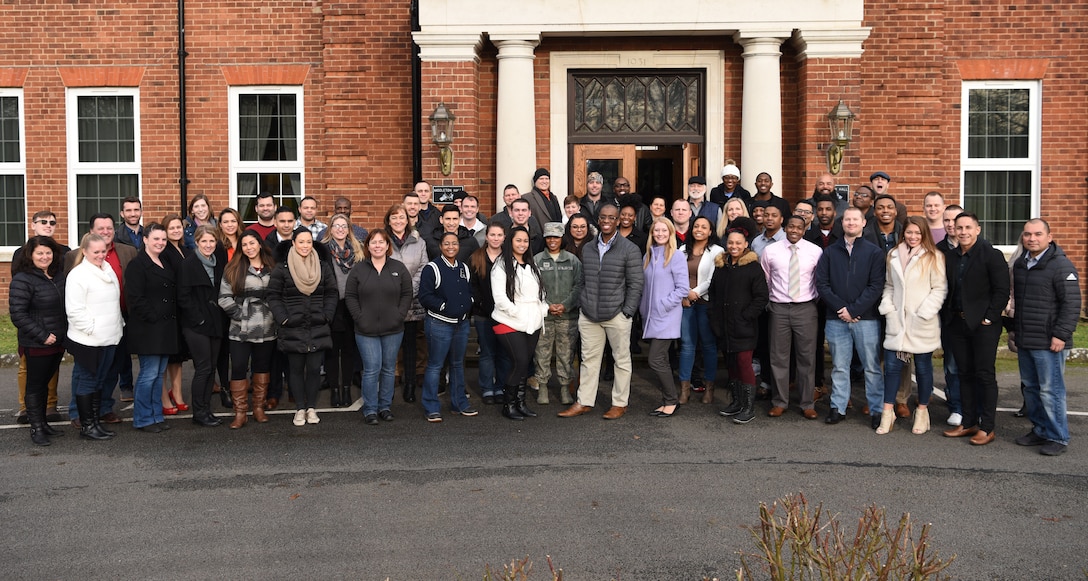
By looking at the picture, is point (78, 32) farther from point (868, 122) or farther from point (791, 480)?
point (791, 480)

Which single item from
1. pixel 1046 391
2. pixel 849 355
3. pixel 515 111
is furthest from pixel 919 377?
pixel 515 111

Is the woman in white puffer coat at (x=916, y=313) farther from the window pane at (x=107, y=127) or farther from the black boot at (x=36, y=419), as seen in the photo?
the window pane at (x=107, y=127)

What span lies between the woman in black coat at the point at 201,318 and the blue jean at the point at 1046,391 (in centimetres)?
652

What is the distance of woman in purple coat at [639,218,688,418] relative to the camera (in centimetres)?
875

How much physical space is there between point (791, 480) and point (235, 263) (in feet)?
16.0

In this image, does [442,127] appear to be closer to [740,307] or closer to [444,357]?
[444,357]

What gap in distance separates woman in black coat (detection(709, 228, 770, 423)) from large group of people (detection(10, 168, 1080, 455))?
0.06 feet

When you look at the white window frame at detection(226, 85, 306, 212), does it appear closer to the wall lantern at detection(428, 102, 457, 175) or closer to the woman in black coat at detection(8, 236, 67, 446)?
the wall lantern at detection(428, 102, 457, 175)

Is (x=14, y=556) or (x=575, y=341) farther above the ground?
(x=575, y=341)

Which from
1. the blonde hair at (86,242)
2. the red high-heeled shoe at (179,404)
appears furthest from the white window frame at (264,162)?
the blonde hair at (86,242)

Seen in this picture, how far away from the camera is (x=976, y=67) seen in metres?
14.0

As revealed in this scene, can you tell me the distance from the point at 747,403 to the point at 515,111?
5.84m

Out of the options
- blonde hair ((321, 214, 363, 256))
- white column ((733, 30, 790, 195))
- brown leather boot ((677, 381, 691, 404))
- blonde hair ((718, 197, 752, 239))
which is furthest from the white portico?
brown leather boot ((677, 381, 691, 404))

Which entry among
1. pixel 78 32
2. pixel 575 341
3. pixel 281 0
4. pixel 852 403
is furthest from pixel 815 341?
pixel 78 32
